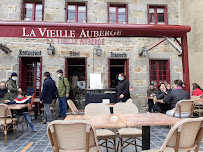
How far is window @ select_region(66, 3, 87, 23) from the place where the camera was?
9.45m

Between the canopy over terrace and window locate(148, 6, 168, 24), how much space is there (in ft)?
21.5

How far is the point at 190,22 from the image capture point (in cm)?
918

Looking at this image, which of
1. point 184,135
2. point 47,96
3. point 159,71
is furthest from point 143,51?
point 184,135

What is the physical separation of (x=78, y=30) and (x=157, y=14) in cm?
790

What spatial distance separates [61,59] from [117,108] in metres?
5.86

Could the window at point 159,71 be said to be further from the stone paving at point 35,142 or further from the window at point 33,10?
the window at point 33,10

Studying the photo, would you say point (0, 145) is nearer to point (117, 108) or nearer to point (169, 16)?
point (117, 108)

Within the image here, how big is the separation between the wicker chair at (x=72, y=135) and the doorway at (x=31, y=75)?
7490mm

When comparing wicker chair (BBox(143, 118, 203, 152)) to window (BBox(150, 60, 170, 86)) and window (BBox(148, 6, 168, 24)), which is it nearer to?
window (BBox(150, 60, 170, 86))

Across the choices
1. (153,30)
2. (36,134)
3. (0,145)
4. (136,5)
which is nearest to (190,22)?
(136,5)

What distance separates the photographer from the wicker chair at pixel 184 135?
1.81 meters

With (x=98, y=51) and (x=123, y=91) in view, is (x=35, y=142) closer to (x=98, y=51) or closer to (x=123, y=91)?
(x=123, y=91)

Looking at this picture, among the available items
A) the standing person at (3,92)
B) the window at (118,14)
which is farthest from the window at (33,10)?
the standing person at (3,92)

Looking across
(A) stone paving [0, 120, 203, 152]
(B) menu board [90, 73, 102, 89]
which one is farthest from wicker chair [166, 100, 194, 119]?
(B) menu board [90, 73, 102, 89]
